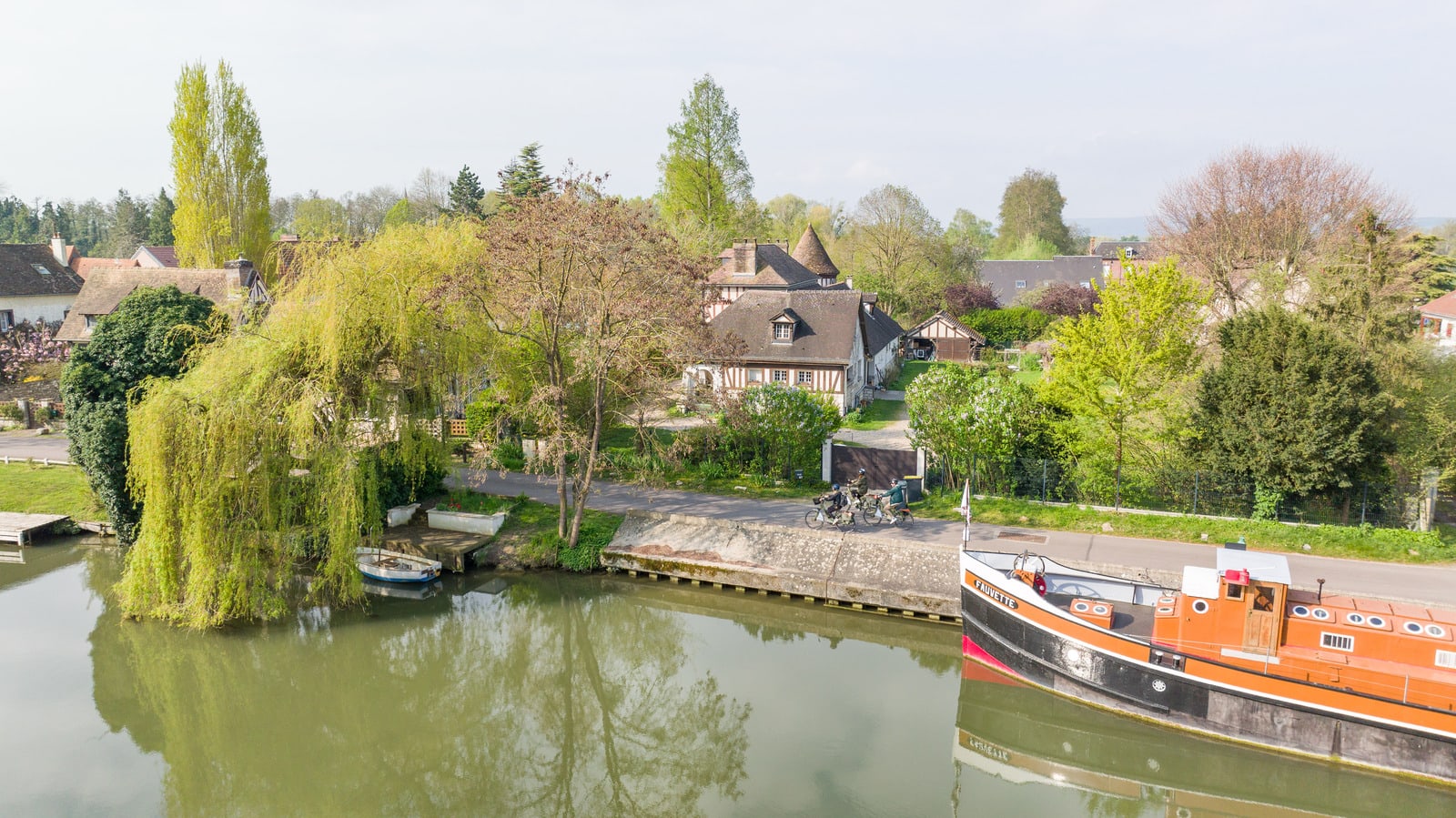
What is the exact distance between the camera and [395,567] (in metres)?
20.1

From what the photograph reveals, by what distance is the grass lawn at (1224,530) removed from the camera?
18344mm

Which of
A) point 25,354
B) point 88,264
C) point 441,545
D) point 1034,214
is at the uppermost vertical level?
point 1034,214

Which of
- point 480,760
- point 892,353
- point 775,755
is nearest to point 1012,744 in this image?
point 775,755

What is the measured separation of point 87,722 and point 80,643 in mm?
3679

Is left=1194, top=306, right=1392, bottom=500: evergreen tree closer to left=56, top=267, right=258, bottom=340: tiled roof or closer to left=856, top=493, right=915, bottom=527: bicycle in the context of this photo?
left=856, top=493, right=915, bottom=527: bicycle

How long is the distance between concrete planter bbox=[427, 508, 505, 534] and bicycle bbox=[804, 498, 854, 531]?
24.4 ft

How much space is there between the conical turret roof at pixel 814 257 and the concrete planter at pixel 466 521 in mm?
34895

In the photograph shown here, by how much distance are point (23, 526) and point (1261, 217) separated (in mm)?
38702

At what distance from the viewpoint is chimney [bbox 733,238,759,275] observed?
47.7 metres

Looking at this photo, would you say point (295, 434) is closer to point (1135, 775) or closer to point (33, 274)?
point (1135, 775)

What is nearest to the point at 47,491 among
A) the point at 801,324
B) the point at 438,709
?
the point at 438,709

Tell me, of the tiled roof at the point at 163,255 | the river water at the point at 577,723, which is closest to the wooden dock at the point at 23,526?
the river water at the point at 577,723

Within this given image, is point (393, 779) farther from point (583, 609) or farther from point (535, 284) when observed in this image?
point (535, 284)

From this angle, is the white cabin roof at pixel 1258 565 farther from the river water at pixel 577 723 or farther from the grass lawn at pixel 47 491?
the grass lawn at pixel 47 491
